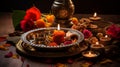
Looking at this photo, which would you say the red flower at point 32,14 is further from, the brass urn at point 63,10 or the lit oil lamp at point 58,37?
the lit oil lamp at point 58,37

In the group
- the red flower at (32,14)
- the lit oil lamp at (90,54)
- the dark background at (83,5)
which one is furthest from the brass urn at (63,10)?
the dark background at (83,5)

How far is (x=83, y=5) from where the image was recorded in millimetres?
2398

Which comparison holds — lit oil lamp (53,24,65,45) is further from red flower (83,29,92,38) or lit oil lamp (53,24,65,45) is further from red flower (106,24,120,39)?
red flower (106,24,120,39)

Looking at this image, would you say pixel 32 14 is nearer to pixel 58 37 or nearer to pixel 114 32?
pixel 58 37

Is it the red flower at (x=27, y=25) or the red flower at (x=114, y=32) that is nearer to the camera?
the red flower at (x=114, y=32)

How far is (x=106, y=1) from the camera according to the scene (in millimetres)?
2387

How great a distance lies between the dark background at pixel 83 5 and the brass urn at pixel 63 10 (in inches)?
31.2

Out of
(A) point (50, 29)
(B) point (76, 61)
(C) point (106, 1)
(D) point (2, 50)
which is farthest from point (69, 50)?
(C) point (106, 1)

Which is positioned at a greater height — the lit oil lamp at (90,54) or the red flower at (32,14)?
the red flower at (32,14)

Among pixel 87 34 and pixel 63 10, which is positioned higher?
pixel 63 10

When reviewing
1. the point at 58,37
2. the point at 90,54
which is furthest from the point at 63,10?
the point at 90,54

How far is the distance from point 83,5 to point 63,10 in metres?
0.86

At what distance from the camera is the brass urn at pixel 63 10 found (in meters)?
1.56

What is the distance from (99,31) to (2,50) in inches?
21.6
